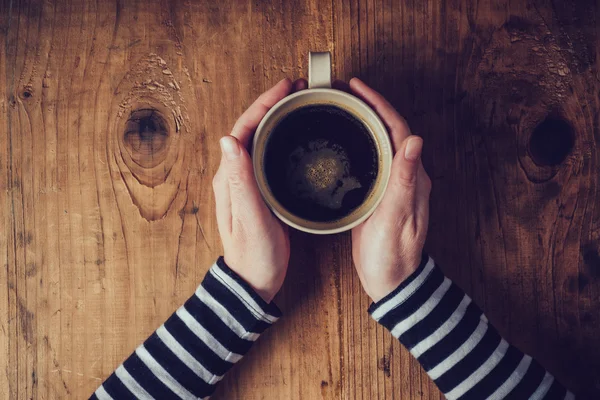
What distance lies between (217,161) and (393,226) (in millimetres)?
286

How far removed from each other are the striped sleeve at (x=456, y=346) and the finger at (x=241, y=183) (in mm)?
218

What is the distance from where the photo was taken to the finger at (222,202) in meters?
0.69

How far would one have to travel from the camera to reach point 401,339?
67 centimetres

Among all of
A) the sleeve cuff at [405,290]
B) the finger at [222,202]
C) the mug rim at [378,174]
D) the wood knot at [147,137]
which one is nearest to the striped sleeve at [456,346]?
the sleeve cuff at [405,290]

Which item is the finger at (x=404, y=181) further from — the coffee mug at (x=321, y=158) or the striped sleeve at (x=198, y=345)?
the striped sleeve at (x=198, y=345)

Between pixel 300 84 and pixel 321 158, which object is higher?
pixel 300 84

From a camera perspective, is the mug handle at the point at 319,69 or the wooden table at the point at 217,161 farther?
the wooden table at the point at 217,161

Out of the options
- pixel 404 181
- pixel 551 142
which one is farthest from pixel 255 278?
pixel 551 142

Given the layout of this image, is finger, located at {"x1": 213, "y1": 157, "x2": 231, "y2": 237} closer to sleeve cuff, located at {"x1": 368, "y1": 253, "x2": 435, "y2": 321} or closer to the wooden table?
the wooden table

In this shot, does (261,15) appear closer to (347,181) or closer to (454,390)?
(347,181)

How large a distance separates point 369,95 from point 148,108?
34 cm

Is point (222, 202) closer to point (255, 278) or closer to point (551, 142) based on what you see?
point (255, 278)

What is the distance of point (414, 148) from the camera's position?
1.99ft

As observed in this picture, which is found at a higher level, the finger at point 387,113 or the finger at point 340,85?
the finger at point 340,85
